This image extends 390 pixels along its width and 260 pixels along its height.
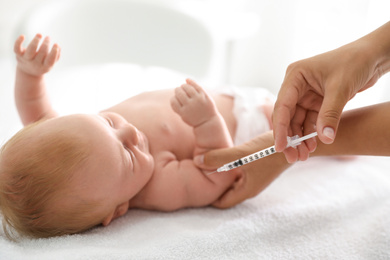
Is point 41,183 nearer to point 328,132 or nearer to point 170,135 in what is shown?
point 170,135

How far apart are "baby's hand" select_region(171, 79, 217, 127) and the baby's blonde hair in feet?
1.01

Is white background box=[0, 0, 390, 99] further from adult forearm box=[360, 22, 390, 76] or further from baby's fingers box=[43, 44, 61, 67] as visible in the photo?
baby's fingers box=[43, 44, 61, 67]

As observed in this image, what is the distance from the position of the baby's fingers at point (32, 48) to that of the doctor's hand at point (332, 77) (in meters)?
0.81

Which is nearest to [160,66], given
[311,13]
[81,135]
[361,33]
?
[311,13]

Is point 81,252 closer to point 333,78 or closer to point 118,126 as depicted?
point 118,126

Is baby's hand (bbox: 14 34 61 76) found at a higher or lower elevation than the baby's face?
higher

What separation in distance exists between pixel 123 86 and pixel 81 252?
3.42 ft

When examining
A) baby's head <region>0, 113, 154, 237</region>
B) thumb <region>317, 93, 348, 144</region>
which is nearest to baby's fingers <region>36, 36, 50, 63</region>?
baby's head <region>0, 113, 154, 237</region>

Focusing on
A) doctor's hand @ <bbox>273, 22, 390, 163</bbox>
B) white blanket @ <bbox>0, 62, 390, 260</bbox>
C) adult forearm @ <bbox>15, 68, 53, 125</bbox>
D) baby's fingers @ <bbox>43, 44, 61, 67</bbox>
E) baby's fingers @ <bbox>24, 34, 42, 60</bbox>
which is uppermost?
baby's fingers @ <bbox>24, 34, 42, 60</bbox>

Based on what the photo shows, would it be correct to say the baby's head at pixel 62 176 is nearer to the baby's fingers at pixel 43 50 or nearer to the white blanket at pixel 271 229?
the white blanket at pixel 271 229

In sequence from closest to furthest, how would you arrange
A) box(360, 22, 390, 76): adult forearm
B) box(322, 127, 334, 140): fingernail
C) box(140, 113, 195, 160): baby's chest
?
box(322, 127, 334, 140): fingernail → box(360, 22, 390, 76): adult forearm → box(140, 113, 195, 160): baby's chest

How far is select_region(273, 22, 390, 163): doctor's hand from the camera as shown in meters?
0.82

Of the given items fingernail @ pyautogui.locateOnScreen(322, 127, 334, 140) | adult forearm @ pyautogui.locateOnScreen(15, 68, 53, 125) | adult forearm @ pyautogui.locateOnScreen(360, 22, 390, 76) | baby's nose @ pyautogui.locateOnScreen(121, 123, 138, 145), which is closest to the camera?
fingernail @ pyautogui.locateOnScreen(322, 127, 334, 140)

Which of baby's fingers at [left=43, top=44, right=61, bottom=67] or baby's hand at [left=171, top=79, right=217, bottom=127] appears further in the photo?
baby's fingers at [left=43, top=44, right=61, bottom=67]
